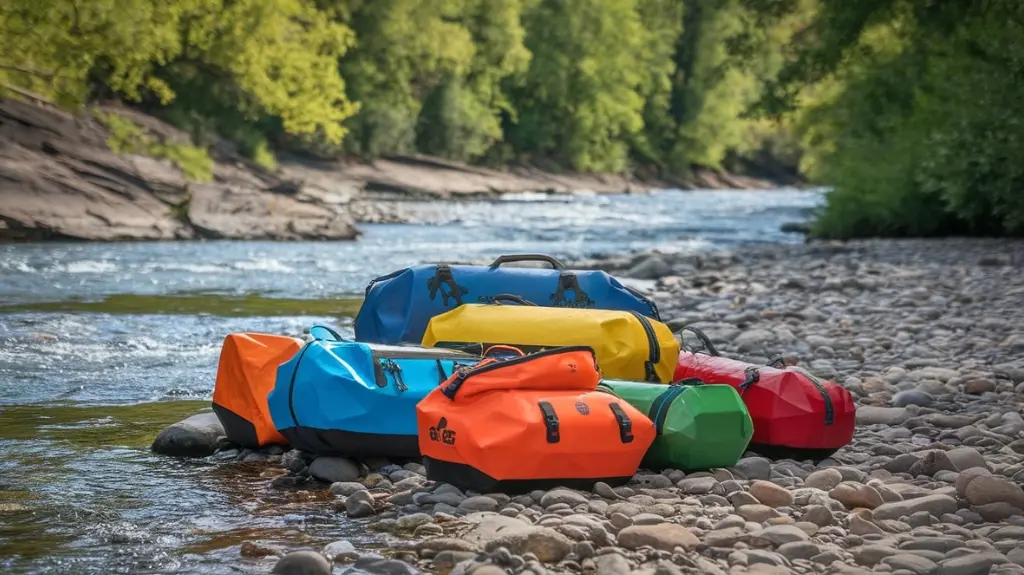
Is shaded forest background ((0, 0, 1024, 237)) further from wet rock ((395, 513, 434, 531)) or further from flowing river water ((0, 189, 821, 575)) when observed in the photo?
wet rock ((395, 513, 434, 531))

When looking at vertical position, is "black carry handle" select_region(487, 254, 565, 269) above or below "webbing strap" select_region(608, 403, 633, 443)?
above

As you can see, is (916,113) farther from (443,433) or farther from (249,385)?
(443,433)

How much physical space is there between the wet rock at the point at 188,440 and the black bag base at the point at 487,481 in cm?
129

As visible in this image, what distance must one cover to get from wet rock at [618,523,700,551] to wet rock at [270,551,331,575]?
94cm

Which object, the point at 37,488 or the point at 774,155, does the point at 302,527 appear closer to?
the point at 37,488

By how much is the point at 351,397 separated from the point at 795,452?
1847mm

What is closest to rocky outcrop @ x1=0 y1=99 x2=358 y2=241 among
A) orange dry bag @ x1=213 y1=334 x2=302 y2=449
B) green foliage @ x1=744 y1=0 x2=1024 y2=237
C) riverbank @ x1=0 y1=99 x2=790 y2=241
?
riverbank @ x1=0 y1=99 x2=790 y2=241

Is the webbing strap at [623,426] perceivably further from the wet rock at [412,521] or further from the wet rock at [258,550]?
the wet rock at [258,550]

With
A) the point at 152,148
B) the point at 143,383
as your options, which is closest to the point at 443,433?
the point at 143,383

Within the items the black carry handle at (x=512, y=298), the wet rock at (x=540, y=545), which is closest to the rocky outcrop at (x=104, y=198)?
the black carry handle at (x=512, y=298)

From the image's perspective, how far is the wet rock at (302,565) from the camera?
352cm

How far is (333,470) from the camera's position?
4832 millimetres

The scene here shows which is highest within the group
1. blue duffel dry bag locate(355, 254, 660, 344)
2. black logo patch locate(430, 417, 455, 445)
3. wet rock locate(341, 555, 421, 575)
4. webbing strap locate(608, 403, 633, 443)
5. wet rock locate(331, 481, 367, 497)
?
blue duffel dry bag locate(355, 254, 660, 344)

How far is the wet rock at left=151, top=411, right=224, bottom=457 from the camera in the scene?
5.34 meters
